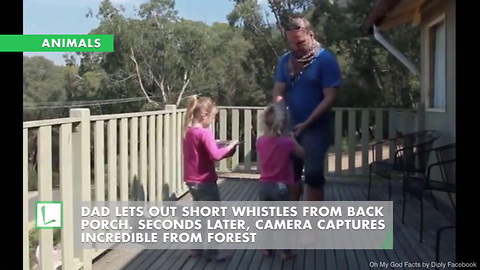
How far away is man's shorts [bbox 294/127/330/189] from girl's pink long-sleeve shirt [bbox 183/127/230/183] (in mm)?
409

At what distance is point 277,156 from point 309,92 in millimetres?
399

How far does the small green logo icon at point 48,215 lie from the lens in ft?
7.11

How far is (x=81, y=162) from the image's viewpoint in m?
2.53

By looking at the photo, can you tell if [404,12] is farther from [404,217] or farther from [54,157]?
[54,157]

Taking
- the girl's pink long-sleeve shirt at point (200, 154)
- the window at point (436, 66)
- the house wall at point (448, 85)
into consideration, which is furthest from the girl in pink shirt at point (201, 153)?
the window at point (436, 66)

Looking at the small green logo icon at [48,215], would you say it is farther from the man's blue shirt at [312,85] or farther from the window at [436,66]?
the window at [436,66]

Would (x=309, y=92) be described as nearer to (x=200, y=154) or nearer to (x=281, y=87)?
(x=281, y=87)

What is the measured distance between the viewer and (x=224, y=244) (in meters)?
2.89

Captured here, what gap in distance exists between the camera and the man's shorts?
9.37ft

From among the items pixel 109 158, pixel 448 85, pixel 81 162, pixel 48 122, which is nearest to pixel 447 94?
pixel 448 85

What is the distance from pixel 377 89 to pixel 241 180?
429 centimetres

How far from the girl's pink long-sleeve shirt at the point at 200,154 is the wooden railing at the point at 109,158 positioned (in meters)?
0.46

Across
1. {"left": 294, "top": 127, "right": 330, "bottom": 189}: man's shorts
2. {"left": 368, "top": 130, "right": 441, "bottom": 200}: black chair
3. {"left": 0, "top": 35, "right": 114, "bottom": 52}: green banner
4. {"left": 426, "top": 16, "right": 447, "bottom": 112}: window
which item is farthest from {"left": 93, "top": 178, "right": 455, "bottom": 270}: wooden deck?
{"left": 426, "top": 16, "right": 447, "bottom": 112}: window
